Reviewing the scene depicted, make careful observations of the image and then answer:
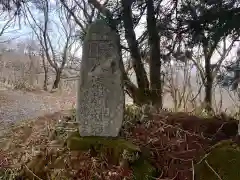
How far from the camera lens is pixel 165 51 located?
6.18 metres

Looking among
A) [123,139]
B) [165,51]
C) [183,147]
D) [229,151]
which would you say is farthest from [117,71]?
[165,51]

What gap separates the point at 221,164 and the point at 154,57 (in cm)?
309

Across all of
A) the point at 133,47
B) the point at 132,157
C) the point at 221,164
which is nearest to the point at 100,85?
the point at 132,157

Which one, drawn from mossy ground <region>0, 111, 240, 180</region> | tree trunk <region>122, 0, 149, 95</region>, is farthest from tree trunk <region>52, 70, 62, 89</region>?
mossy ground <region>0, 111, 240, 180</region>

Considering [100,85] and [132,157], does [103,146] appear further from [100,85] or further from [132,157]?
[100,85]

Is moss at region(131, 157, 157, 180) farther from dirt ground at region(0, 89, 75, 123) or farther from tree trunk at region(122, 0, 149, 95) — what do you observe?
dirt ground at region(0, 89, 75, 123)

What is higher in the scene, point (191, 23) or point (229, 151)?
point (191, 23)

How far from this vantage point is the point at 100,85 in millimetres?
4387

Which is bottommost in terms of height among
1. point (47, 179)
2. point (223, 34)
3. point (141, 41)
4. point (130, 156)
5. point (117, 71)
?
point (47, 179)

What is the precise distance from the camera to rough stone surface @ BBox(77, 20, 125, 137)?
170 inches

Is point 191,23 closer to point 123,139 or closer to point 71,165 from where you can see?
point 123,139

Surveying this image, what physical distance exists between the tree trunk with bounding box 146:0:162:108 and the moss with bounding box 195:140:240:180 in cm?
234

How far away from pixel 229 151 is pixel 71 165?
193 cm

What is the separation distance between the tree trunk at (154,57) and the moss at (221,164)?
234 cm
